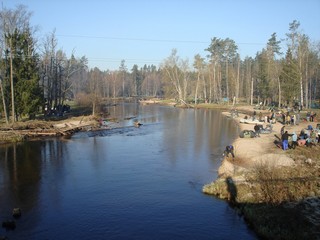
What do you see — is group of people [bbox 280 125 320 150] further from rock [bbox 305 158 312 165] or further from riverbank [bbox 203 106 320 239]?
rock [bbox 305 158 312 165]

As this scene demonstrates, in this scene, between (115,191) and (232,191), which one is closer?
(232,191)

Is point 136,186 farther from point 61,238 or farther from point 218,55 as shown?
point 218,55

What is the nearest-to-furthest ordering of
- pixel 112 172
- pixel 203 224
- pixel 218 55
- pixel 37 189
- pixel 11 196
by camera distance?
pixel 203 224
pixel 11 196
pixel 37 189
pixel 112 172
pixel 218 55

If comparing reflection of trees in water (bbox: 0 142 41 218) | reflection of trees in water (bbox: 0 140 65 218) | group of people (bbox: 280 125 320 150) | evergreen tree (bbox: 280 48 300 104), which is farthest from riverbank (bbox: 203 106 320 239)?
evergreen tree (bbox: 280 48 300 104)

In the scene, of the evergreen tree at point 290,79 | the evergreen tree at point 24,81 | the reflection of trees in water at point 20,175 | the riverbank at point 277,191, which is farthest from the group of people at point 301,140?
the evergreen tree at point 290,79

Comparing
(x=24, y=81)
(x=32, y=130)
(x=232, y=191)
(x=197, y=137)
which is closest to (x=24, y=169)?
(x=32, y=130)

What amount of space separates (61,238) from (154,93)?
149m

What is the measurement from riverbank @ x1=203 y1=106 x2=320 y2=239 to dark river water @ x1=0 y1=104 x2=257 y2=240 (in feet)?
2.55

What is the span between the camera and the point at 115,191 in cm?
2181

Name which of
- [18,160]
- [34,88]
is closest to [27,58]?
[34,88]

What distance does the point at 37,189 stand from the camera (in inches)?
874

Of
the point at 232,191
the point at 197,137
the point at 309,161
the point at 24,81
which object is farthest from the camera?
the point at 24,81

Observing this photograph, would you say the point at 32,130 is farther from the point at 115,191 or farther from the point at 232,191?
the point at 232,191

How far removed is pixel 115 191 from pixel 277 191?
9.86m
